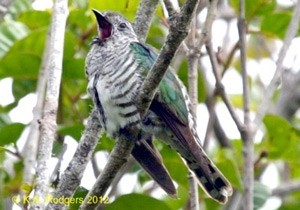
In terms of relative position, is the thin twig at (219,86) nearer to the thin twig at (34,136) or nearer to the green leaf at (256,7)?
the green leaf at (256,7)

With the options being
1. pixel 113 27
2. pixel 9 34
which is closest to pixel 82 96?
pixel 9 34

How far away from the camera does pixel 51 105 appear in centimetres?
429

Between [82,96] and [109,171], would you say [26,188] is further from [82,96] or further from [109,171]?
[82,96]

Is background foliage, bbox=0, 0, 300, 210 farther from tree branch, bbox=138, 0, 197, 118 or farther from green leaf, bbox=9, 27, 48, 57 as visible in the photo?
tree branch, bbox=138, 0, 197, 118

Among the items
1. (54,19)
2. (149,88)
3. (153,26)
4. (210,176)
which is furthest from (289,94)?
(149,88)

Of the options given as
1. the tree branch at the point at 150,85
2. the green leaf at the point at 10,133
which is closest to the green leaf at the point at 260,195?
the tree branch at the point at 150,85

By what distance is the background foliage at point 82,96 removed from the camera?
205 inches

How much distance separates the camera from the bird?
4430mm

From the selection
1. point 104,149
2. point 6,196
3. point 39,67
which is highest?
point 39,67

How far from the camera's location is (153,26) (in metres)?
5.60

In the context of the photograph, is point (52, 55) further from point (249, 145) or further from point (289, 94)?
point (289, 94)

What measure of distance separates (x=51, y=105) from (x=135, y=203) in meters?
0.89

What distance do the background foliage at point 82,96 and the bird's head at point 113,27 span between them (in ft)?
0.87

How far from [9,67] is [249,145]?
64.3 inches
